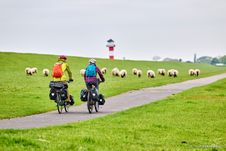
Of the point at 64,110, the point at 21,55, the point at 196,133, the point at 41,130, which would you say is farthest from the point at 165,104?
the point at 21,55

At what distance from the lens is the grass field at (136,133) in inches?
558

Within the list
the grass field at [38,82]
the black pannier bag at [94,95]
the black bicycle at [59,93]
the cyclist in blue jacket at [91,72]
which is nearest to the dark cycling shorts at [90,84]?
the cyclist in blue jacket at [91,72]

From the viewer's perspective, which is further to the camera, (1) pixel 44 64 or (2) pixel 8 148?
(1) pixel 44 64

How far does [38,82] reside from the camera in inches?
2389

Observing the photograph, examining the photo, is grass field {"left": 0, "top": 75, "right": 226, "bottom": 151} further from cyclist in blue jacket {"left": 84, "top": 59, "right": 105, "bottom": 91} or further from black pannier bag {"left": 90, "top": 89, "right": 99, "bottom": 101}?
cyclist in blue jacket {"left": 84, "top": 59, "right": 105, "bottom": 91}

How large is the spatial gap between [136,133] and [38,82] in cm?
4322

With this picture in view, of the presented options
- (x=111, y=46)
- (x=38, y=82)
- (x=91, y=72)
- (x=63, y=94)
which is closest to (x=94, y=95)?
(x=91, y=72)

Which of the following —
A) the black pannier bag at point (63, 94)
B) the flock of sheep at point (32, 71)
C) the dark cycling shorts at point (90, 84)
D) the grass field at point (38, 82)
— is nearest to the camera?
the black pannier bag at point (63, 94)

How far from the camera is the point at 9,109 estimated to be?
2855 centimetres

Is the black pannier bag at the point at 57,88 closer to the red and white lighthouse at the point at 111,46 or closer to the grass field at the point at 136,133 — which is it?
the grass field at the point at 136,133

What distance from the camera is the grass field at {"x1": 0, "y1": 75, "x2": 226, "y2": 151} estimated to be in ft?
46.5

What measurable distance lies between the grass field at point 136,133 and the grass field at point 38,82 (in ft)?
18.7

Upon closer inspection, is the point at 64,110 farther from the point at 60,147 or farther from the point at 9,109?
the point at 60,147

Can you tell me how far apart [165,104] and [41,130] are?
1383 centimetres
